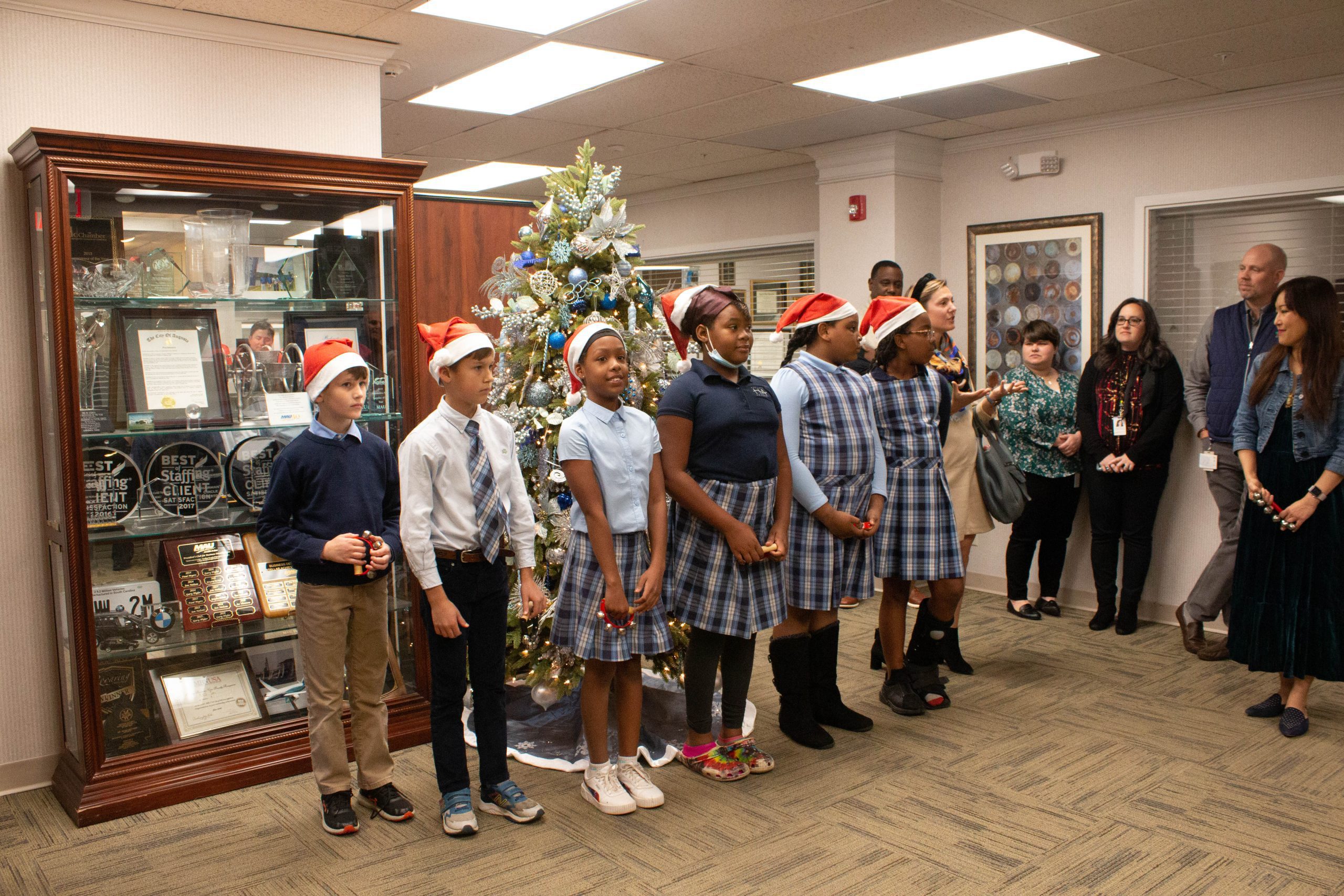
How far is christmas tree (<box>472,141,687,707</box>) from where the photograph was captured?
11.5ft

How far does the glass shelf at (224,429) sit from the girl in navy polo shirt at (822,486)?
1410 millimetres

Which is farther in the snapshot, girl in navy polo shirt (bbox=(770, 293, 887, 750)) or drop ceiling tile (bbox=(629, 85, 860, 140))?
drop ceiling tile (bbox=(629, 85, 860, 140))

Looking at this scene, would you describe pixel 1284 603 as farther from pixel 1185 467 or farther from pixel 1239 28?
pixel 1239 28

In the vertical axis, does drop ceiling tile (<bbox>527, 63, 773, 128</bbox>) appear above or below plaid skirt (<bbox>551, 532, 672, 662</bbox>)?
above

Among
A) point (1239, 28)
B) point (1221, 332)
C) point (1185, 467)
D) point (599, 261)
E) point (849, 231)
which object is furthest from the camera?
point (849, 231)

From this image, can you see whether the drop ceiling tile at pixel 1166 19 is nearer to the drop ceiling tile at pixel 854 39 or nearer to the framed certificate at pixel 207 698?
the drop ceiling tile at pixel 854 39

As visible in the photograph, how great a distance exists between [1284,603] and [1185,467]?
1.69 meters

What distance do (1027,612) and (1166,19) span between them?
2.93m


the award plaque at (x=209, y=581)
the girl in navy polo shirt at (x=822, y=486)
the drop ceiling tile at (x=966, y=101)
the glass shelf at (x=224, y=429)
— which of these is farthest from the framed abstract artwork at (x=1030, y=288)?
the award plaque at (x=209, y=581)

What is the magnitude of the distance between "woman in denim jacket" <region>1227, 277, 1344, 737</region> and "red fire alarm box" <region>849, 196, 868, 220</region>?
2.79 metres

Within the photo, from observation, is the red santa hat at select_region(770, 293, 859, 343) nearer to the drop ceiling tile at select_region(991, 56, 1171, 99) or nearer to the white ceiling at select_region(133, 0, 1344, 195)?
the white ceiling at select_region(133, 0, 1344, 195)

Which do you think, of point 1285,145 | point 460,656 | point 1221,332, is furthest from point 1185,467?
point 460,656

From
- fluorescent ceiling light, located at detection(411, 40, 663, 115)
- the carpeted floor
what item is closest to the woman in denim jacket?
the carpeted floor

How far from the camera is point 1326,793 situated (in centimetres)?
313
